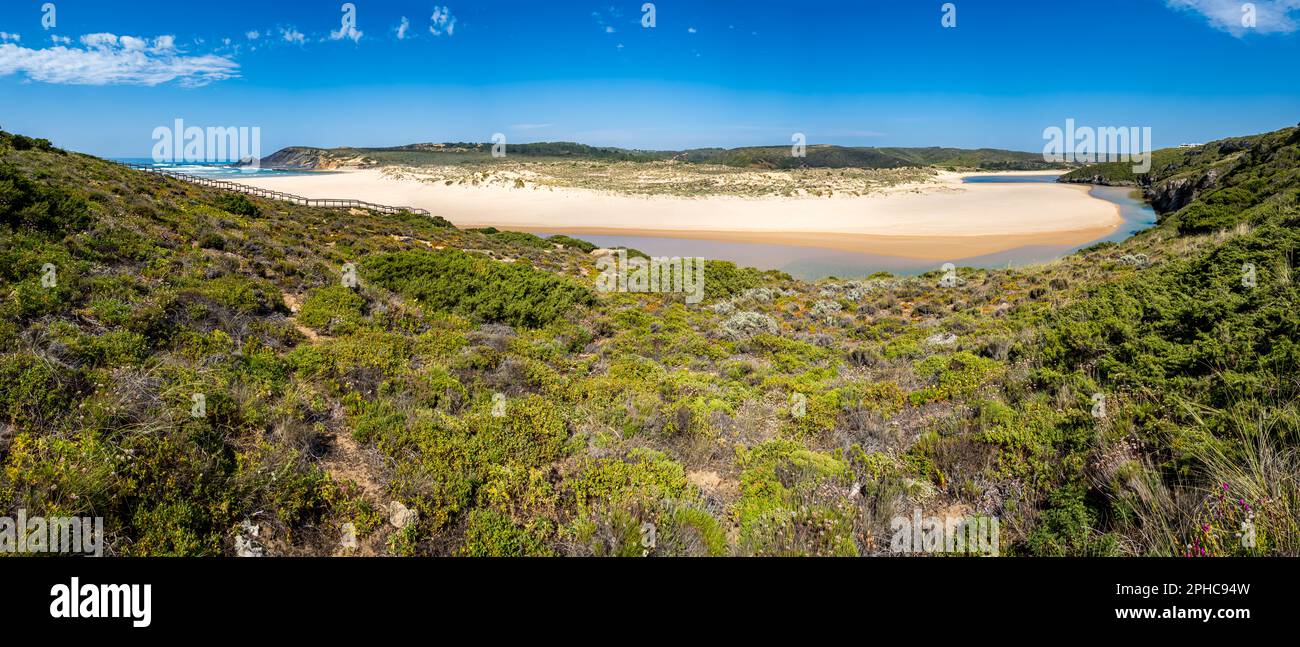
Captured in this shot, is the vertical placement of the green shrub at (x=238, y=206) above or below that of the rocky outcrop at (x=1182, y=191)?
below

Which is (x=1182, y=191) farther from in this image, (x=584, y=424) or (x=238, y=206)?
(x=238, y=206)

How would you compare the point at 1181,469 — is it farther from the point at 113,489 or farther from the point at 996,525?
the point at 113,489

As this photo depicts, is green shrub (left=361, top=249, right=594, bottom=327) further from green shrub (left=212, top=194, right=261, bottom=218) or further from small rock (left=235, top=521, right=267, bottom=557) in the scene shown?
green shrub (left=212, top=194, right=261, bottom=218)

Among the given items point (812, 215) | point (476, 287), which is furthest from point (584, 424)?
point (812, 215)

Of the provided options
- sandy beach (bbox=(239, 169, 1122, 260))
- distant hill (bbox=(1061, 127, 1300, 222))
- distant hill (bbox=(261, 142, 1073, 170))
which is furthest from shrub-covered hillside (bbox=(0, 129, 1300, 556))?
distant hill (bbox=(261, 142, 1073, 170))

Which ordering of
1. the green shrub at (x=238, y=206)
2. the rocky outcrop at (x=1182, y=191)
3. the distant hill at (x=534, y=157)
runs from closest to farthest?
the green shrub at (x=238, y=206) < the rocky outcrop at (x=1182, y=191) < the distant hill at (x=534, y=157)

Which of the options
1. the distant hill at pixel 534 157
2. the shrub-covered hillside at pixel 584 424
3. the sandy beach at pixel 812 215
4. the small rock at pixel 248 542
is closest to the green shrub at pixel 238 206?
the shrub-covered hillside at pixel 584 424

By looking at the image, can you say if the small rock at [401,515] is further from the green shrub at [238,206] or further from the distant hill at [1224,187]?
the distant hill at [1224,187]
